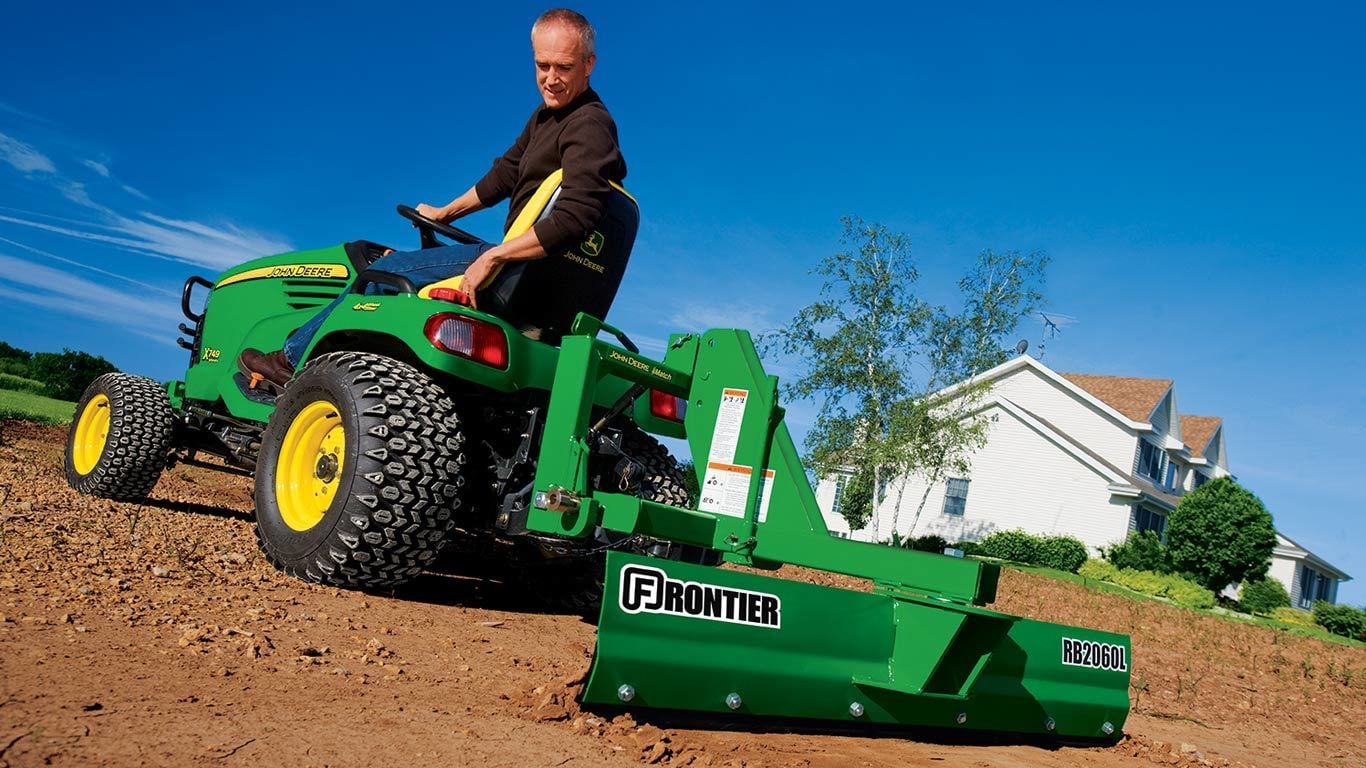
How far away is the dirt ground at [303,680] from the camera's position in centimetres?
238

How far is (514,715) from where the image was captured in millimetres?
2936

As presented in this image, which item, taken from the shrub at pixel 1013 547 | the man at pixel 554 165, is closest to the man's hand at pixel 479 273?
the man at pixel 554 165

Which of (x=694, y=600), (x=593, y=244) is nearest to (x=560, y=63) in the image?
(x=593, y=244)

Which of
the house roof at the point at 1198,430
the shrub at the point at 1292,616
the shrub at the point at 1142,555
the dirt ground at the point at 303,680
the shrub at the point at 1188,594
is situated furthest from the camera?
the house roof at the point at 1198,430

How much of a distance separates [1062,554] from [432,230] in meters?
26.4

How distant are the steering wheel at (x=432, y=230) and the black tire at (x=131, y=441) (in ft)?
7.54

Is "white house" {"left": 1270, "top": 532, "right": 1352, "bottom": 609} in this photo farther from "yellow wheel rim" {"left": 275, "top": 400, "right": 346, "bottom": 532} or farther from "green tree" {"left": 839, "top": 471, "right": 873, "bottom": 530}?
"yellow wheel rim" {"left": 275, "top": 400, "right": 346, "bottom": 532}

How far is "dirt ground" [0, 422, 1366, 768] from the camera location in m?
2.38

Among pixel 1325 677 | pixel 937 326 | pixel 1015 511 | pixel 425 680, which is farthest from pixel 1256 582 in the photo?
pixel 425 680

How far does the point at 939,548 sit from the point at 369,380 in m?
27.6

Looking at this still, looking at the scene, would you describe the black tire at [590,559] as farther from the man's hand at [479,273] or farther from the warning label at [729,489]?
the man's hand at [479,273]

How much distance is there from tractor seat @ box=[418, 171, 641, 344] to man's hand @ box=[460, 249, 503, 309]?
0.05m

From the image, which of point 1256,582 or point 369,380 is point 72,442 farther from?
point 1256,582

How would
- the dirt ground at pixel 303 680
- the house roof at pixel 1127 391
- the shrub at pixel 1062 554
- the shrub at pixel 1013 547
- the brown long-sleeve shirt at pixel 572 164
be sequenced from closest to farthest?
1. the dirt ground at pixel 303 680
2. the brown long-sleeve shirt at pixel 572 164
3. the shrub at pixel 1062 554
4. the shrub at pixel 1013 547
5. the house roof at pixel 1127 391
